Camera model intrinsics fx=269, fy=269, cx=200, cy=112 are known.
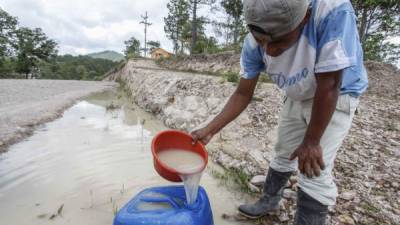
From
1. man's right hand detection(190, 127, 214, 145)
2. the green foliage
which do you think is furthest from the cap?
the green foliage

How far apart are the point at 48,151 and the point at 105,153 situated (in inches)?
29.6

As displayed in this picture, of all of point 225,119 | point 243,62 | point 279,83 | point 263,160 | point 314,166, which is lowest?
point 263,160

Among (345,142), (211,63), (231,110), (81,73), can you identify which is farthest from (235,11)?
(81,73)

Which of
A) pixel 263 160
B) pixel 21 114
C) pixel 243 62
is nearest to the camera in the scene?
pixel 243 62

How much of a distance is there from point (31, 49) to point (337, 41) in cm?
4552

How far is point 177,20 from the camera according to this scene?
26703 mm

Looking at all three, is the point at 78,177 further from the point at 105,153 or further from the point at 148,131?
the point at 148,131

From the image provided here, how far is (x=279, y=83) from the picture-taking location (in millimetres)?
1503

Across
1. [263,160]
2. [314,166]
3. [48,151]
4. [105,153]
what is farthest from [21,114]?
[314,166]

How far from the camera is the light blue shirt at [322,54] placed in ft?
3.65

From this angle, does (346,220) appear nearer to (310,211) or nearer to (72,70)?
(310,211)

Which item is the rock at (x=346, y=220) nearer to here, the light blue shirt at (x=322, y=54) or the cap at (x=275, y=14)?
the light blue shirt at (x=322, y=54)

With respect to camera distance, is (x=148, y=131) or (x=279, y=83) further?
(x=148, y=131)

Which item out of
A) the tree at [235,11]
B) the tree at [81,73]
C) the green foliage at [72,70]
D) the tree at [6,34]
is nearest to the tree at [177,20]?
the tree at [235,11]
